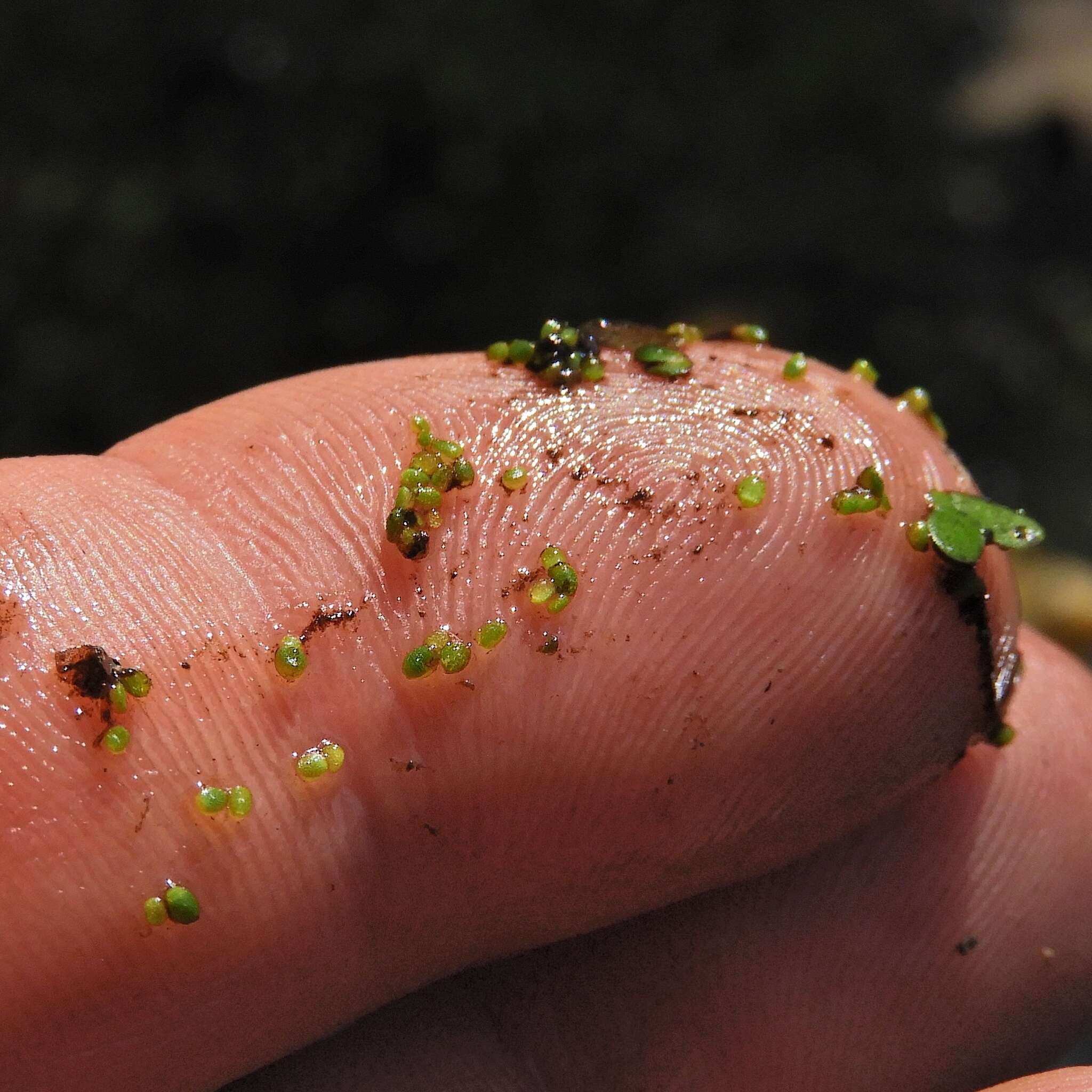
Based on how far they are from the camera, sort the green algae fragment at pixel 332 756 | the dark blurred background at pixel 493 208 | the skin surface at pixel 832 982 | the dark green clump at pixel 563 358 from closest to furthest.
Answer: the green algae fragment at pixel 332 756, the dark green clump at pixel 563 358, the skin surface at pixel 832 982, the dark blurred background at pixel 493 208

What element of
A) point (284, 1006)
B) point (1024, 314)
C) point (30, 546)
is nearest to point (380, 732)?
point (284, 1006)

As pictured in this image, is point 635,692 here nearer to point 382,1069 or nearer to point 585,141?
point 382,1069

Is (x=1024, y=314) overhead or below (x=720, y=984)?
overhead

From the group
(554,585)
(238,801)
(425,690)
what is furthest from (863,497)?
(238,801)

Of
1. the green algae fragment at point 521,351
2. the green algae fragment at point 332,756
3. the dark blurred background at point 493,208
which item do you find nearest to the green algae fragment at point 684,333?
the green algae fragment at point 521,351

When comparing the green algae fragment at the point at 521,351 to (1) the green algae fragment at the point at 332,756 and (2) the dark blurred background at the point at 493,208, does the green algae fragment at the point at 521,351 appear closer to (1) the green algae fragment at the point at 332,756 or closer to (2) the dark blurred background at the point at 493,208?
→ (1) the green algae fragment at the point at 332,756

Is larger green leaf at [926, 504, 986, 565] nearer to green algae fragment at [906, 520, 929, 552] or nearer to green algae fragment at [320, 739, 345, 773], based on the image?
green algae fragment at [906, 520, 929, 552]
